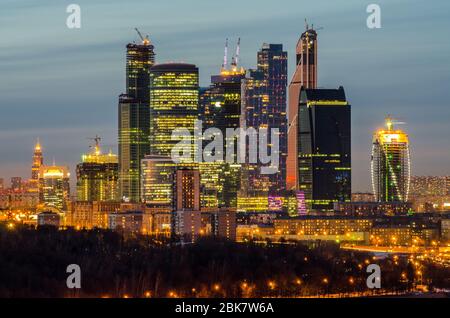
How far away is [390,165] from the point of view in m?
183

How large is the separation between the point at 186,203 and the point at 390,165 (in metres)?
46.4

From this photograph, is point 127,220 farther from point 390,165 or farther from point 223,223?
point 390,165

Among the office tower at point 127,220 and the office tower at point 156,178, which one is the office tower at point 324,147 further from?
the office tower at point 127,220

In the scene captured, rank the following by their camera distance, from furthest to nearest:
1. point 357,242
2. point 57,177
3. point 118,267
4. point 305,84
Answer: point 305,84
point 57,177
point 357,242
point 118,267

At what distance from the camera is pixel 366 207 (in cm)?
16500

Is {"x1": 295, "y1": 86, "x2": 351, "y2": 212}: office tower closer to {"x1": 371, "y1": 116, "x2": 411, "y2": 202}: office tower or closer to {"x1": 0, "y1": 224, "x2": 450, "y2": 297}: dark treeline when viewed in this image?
{"x1": 371, "y1": 116, "x2": 411, "y2": 202}: office tower

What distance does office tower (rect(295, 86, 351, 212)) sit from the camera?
7170 inches

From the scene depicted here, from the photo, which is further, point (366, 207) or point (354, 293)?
point (366, 207)

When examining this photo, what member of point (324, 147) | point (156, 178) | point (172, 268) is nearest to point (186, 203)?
point (156, 178)

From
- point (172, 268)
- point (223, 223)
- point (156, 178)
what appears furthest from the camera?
point (156, 178)

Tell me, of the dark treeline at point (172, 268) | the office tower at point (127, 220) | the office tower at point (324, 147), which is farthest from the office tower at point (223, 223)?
the office tower at point (324, 147)
